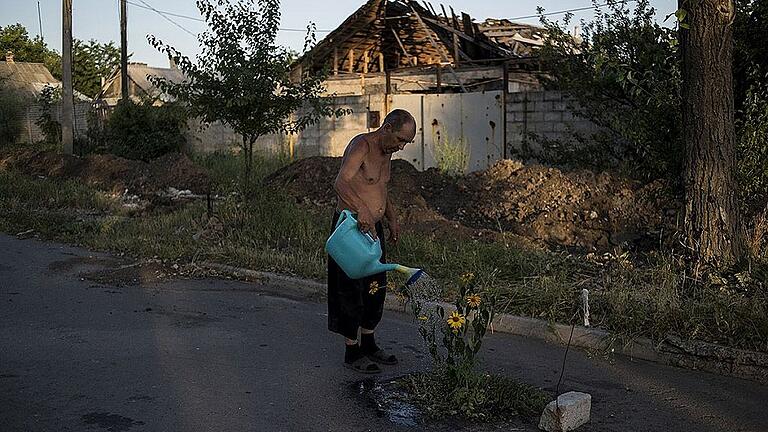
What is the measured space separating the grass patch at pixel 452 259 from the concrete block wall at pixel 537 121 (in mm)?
5953

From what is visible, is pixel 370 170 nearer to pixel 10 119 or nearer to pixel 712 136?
pixel 712 136

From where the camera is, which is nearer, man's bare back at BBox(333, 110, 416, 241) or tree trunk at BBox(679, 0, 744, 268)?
man's bare back at BBox(333, 110, 416, 241)

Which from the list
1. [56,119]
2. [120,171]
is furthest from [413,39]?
[56,119]

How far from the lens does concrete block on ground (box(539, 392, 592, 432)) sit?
16.3ft

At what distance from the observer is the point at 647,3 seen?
12.9 metres

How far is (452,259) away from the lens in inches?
380

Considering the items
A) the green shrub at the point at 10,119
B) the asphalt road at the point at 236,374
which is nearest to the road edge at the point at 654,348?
the asphalt road at the point at 236,374

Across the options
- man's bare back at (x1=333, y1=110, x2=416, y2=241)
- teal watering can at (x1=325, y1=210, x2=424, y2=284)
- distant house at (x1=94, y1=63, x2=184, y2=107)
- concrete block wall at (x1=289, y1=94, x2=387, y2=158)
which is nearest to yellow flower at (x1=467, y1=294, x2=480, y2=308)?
teal watering can at (x1=325, y1=210, x2=424, y2=284)

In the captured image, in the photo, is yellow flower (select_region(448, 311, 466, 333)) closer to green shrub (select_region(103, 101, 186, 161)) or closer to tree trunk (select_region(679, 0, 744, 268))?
tree trunk (select_region(679, 0, 744, 268))

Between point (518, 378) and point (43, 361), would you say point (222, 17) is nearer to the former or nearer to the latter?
point (43, 361)

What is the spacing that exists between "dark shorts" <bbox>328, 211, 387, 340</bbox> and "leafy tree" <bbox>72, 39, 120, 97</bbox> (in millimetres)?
59455

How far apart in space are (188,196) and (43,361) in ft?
34.7

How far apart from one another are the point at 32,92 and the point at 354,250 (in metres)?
44.0

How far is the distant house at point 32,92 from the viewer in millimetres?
33625
